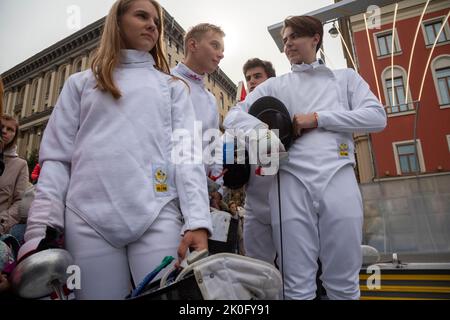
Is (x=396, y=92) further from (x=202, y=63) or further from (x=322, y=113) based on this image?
(x=322, y=113)

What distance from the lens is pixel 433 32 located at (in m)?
15.9

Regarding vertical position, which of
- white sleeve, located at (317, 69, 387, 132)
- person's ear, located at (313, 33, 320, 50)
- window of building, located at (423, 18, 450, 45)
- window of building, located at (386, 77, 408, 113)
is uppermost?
window of building, located at (423, 18, 450, 45)

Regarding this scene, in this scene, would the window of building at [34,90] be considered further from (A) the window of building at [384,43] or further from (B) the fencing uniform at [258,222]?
(B) the fencing uniform at [258,222]

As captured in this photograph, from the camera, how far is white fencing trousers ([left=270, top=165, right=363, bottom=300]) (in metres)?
1.40

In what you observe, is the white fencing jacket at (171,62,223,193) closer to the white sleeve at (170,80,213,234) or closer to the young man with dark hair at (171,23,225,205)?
the young man with dark hair at (171,23,225,205)

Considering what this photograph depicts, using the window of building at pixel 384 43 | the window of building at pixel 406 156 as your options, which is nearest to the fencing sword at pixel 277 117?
the window of building at pixel 406 156

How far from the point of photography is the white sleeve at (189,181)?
1118 mm

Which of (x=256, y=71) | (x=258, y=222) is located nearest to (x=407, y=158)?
(x=256, y=71)

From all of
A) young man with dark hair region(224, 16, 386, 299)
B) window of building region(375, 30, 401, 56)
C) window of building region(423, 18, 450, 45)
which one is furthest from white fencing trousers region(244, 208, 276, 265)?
window of building region(423, 18, 450, 45)

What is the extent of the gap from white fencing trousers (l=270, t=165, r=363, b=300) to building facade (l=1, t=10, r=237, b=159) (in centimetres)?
1900

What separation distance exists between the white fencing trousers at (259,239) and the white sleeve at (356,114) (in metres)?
0.68

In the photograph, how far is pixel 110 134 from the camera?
121 centimetres

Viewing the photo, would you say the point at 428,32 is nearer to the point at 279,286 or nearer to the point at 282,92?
the point at 282,92

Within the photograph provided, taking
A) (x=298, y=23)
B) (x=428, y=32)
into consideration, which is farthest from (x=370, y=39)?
(x=298, y=23)
